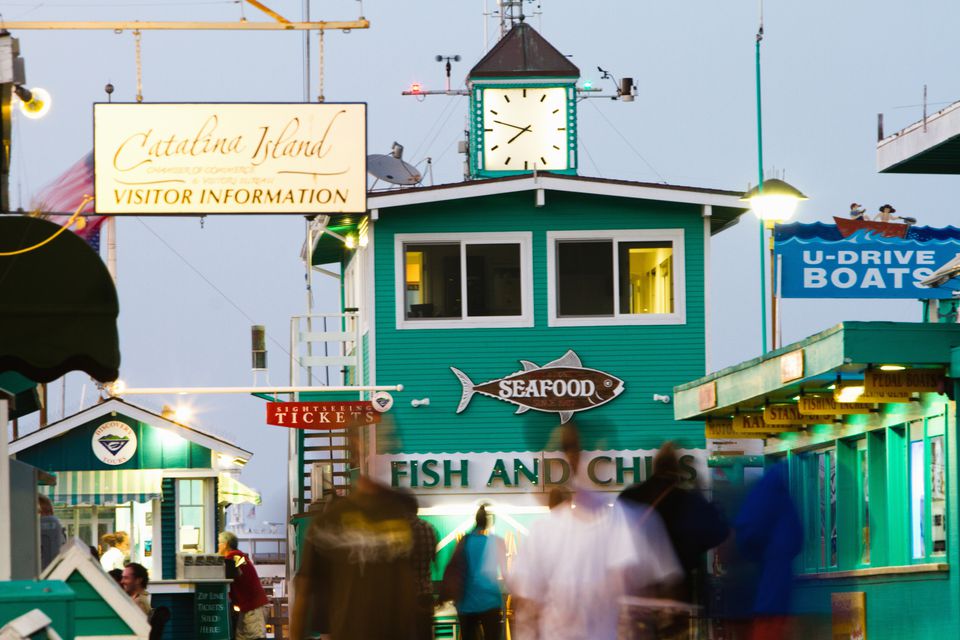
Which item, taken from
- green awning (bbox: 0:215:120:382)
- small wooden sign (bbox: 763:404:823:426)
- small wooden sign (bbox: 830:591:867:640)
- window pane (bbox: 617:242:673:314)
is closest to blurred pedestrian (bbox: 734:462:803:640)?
green awning (bbox: 0:215:120:382)

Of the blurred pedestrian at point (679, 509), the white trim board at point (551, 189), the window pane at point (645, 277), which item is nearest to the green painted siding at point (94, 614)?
the blurred pedestrian at point (679, 509)

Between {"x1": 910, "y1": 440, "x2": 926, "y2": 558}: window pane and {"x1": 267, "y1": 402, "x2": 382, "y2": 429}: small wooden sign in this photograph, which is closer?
{"x1": 910, "y1": 440, "x2": 926, "y2": 558}: window pane

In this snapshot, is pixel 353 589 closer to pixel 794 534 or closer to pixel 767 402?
pixel 794 534

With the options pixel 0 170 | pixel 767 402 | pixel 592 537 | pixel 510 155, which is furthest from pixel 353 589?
pixel 510 155

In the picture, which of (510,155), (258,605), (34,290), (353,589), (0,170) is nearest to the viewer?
(353,589)

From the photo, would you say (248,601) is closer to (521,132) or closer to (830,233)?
(830,233)

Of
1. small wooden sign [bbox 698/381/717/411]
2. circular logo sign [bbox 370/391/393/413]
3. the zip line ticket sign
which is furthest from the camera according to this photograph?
circular logo sign [bbox 370/391/393/413]

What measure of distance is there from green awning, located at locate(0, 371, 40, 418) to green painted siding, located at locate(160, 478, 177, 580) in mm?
12757

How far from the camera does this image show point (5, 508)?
11500 mm

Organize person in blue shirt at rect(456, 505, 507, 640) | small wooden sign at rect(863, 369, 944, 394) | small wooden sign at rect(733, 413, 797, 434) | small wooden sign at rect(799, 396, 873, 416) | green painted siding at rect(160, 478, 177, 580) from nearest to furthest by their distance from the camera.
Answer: person in blue shirt at rect(456, 505, 507, 640) < small wooden sign at rect(863, 369, 944, 394) < small wooden sign at rect(799, 396, 873, 416) < small wooden sign at rect(733, 413, 797, 434) < green painted siding at rect(160, 478, 177, 580)

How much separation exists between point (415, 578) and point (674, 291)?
1939 centimetres

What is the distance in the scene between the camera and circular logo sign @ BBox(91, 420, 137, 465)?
A: 1268 inches

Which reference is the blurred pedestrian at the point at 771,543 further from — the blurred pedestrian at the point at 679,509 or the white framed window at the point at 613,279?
the white framed window at the point at 613,279

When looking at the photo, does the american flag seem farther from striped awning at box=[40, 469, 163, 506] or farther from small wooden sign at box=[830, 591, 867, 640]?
small wooden sign at box=[830, 591, 867, 640]
